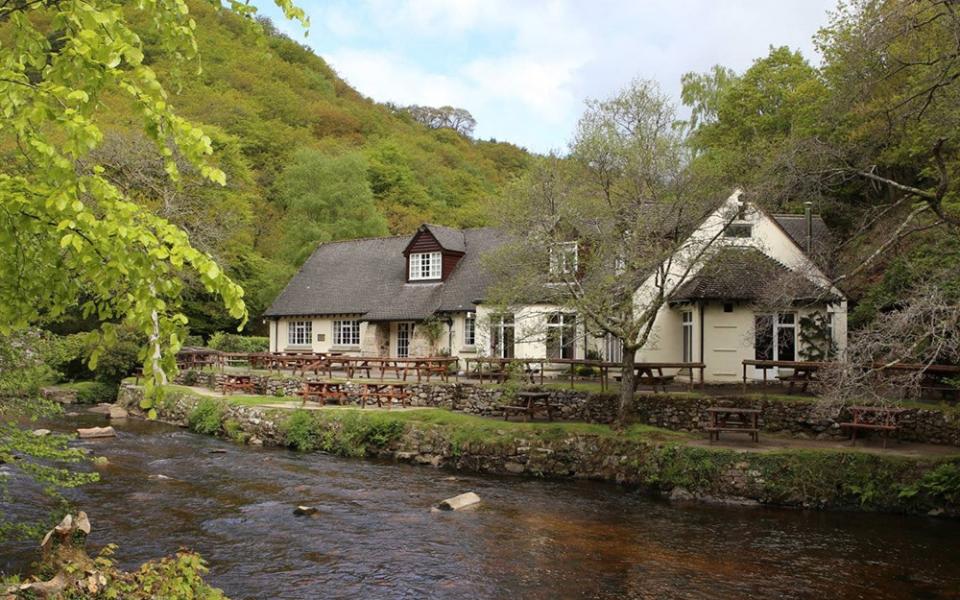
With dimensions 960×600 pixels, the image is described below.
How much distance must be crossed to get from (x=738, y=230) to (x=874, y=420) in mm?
7167

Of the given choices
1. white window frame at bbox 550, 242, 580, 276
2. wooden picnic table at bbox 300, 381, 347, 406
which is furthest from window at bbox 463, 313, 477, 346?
white window frame at bbox 550, 242, 580, 276

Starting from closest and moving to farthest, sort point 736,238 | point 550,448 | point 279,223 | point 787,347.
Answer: point 550,448, point 736,238, point 787,347, point 279,223

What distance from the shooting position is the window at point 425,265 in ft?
109

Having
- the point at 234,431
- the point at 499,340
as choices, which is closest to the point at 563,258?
the point at 499,340

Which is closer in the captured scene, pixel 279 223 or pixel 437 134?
pixel 279 223

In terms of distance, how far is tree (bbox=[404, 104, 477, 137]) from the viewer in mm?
97312

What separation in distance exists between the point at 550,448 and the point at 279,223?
3566 cm

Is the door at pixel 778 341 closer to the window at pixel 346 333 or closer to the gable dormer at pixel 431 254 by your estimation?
the gable dormer at pixel 431 254

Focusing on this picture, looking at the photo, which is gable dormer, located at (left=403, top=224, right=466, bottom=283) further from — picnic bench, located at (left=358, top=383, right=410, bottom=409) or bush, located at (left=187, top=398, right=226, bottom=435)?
bush, located at (left=187, top=398, right=226, bottom=435)

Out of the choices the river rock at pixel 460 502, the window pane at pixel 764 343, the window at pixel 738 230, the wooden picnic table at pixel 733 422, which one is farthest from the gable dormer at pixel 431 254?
the river rock at pixel 460 502

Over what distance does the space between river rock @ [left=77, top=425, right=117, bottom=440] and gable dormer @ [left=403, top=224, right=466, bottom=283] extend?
14897mm

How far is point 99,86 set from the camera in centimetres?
433

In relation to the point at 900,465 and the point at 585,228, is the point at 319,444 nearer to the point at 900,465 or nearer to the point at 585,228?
the point at 585,228

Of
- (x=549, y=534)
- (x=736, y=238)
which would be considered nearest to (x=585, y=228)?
(x=736, y=238)
